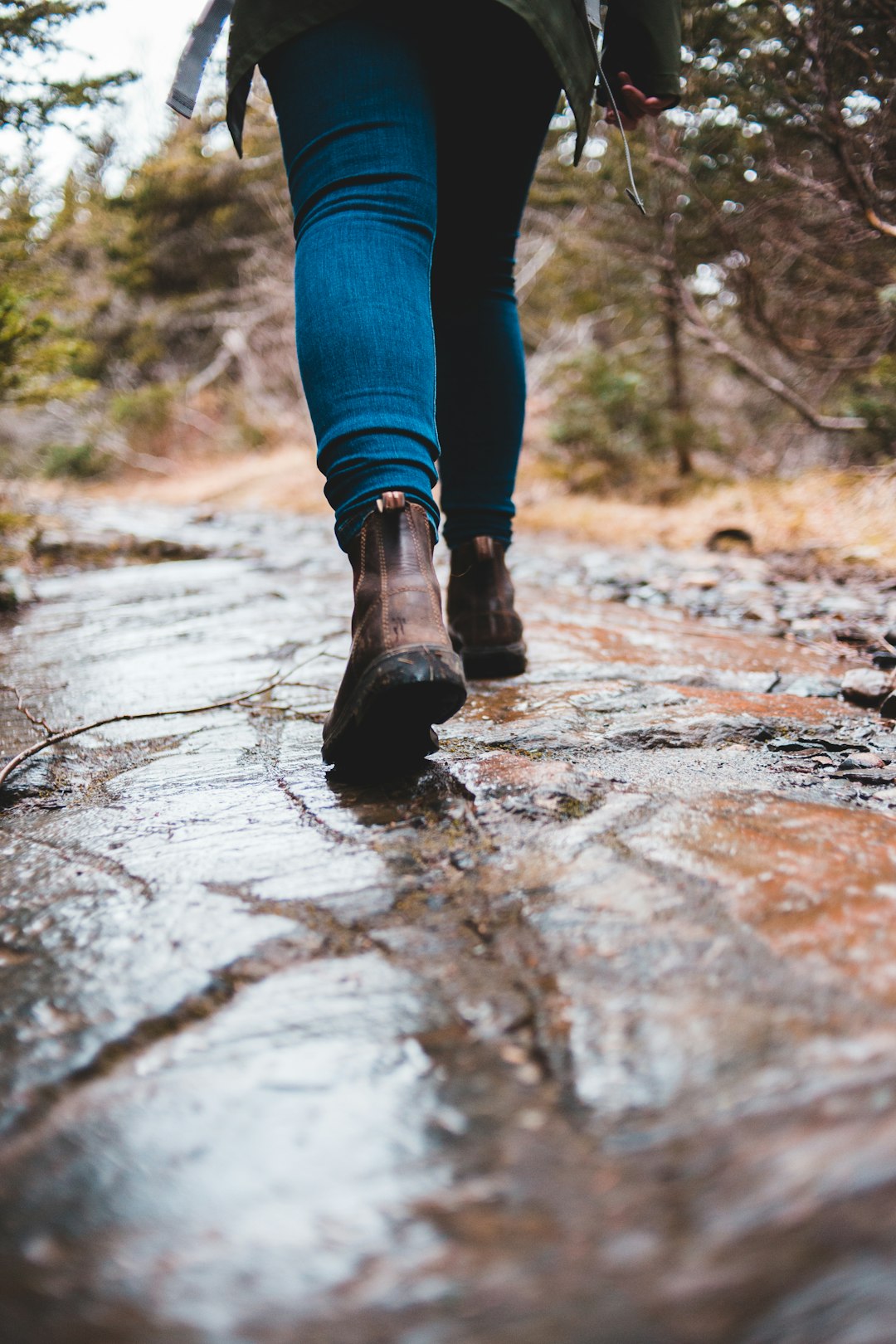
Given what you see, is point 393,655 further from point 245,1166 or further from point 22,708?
point 22,708

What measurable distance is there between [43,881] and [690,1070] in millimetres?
711

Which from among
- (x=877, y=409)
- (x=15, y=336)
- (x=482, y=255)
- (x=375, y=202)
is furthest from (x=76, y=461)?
(x=375, y=202)

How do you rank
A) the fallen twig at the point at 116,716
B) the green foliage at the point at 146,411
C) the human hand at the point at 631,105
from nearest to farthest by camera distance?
the fallen twig at the point at 116,716 < the human hand at the point at 631,105 < the green foliage at the point at 146,411

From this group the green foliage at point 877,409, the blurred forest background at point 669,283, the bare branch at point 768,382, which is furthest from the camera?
the bare branch at point 768,382

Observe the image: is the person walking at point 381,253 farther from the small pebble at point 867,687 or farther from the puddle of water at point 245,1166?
the small pebble at point 867,687

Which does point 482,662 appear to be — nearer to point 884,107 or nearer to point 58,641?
point 58,641

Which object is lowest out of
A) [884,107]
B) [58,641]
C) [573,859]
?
[573,859]

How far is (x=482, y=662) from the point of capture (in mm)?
1749

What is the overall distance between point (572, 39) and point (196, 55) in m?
0.55

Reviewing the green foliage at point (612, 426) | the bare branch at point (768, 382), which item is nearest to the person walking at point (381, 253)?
the bare branch at point (768, 382)

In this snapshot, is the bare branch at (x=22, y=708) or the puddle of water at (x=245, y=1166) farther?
the bare branch at (x=22, y=708)

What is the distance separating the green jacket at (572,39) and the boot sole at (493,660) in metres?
0.88

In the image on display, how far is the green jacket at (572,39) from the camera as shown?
1.11m

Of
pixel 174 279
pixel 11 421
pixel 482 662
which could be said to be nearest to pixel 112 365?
pixel 174 279
